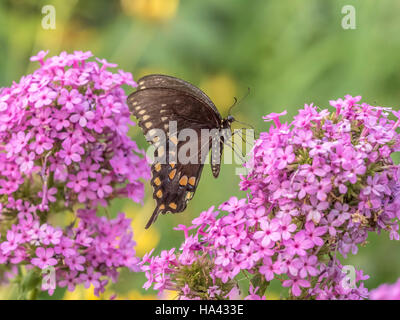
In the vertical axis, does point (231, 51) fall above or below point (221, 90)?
above

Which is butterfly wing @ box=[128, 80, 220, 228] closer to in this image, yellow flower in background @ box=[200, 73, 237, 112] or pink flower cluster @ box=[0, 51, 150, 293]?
pink flower cluster @ box=[0, 51, 150, 293]

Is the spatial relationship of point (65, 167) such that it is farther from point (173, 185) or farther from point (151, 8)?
point (151, 8)

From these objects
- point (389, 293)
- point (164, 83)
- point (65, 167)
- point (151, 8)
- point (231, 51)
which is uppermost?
point (151, 8)

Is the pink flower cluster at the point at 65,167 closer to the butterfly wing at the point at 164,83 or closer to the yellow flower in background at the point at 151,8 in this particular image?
the butterfly wing at the point at 164,83

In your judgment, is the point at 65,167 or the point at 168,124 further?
the point at 168,124

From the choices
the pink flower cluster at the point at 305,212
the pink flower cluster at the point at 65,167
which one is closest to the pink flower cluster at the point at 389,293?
the pink flower cluster at the point at 305,212

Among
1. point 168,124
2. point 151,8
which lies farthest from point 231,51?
point 168,124

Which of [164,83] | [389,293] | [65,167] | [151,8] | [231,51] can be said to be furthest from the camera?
[231,51]

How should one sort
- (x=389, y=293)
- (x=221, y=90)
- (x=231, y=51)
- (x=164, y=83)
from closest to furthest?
1. (x=389, y=293)
2. (x=164, y=83)
3. (x=221, y=90)
4. (x=231, y=51)
